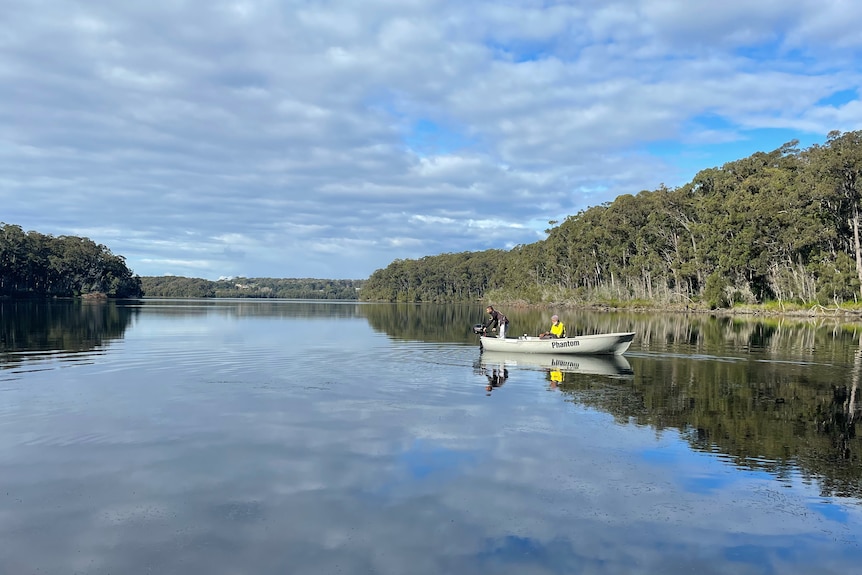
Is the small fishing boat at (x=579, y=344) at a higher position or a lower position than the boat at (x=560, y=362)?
higher

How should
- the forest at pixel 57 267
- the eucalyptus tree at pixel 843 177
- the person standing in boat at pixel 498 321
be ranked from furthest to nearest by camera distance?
the forest at pixel 57 267 < the eucalyptus tree at pixel 843 177 < the person standing in boat at pixel 498 321

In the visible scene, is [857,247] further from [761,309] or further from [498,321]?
[498,321]

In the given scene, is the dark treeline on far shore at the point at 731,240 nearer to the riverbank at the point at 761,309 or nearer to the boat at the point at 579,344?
the riverbank at the point at 761,309

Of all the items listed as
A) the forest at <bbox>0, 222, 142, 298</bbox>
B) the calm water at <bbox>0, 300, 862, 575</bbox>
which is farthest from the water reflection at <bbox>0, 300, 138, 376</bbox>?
the forest at <bbox>0, 222, 142, 298</bbox>

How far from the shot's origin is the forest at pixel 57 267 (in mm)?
113875

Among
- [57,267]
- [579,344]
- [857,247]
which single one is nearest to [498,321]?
[579,344]

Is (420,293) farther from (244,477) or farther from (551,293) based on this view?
(244,477)

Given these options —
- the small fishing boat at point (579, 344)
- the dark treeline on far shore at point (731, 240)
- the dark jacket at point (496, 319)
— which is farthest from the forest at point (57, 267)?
the small fishing boat at point (579, 344)

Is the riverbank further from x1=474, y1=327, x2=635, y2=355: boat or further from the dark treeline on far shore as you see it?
x1=474, y1=327, x2=635, y2=355: boat

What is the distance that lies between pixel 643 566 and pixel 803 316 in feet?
223

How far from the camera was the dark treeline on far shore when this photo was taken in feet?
205

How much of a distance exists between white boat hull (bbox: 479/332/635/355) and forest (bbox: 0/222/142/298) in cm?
11154

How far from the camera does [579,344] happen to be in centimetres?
2562

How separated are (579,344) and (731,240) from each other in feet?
195
